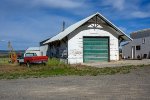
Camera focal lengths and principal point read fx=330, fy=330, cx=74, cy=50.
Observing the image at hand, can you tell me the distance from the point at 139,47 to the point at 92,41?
2047 cm

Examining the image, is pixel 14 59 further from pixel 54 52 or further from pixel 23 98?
pixel 23 98

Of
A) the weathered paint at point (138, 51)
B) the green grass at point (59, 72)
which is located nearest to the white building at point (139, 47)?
the weathered paint at point (138, 51)

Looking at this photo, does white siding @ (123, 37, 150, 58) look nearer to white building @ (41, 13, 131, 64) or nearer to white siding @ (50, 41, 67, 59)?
white siding @ (50, 41, 67, 59)

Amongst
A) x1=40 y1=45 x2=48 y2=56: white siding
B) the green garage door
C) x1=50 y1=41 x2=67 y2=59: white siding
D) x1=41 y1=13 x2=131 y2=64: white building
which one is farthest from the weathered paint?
the green garage door

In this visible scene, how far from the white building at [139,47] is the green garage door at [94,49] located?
1556 cm

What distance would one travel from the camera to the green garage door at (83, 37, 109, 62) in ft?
109

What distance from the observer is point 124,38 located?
35.3 metres

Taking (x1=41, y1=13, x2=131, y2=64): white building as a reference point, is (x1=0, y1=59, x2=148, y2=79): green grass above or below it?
below

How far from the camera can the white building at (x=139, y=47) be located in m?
48.7

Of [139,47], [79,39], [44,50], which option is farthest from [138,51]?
[79,39]

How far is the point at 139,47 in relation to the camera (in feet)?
171

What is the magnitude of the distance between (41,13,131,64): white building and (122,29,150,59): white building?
49.5 ft

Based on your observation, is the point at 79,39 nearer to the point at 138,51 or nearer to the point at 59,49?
the point at 59,49

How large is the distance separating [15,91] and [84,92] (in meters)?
2.72
